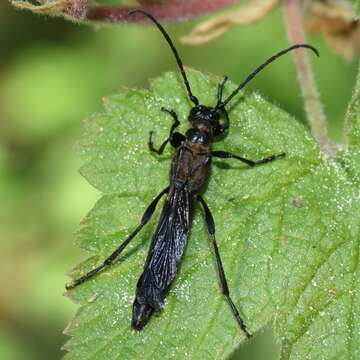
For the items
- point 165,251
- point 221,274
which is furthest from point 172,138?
point 221,274

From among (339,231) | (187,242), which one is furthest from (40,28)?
(339,231)

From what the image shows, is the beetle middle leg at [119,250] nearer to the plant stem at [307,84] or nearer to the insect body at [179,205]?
the insect body at [179,205]

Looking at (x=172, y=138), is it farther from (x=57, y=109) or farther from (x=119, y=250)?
(x=57, y=109)

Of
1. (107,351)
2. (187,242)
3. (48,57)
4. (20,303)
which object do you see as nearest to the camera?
(107,351)

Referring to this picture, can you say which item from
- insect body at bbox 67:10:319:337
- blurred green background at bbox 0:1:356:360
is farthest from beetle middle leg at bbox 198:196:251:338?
blurred green background at bbox 0:1:356:360

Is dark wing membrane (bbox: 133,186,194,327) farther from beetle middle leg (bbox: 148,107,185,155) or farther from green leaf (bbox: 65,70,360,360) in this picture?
beetle middle leg (bbox: 148,107,185,155)

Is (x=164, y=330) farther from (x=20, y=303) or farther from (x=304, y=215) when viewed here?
(x=20, y=303)
